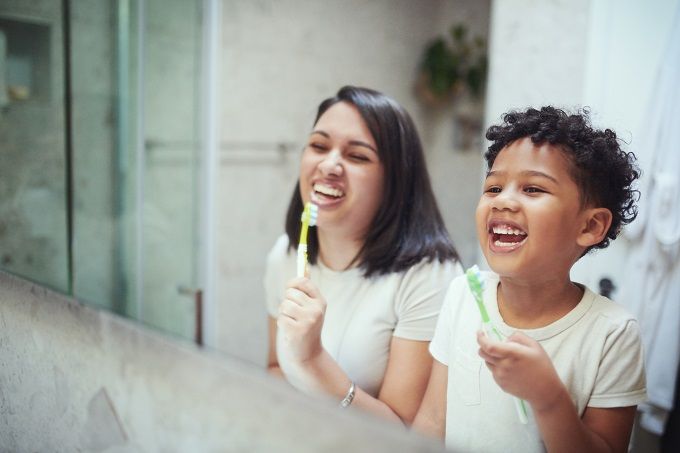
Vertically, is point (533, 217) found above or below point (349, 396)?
above

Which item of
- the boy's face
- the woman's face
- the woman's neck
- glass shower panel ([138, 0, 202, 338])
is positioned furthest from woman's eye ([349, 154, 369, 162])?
glass shower panel ([138, 0, 202, 338])

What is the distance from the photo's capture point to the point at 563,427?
0.38m

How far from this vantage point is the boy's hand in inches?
14.3

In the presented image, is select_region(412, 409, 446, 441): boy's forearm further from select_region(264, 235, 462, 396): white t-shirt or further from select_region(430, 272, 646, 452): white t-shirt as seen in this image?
select_region(264, 235, 462, 396): white t-shirt

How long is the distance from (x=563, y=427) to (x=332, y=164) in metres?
0.35

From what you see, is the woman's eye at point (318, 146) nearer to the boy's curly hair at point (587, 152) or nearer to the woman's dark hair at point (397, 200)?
the woman's dark hair at point (397, 200)

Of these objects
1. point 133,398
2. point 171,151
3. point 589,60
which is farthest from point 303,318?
point 171,151

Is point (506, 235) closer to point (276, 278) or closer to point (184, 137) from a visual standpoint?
point (276, 278)

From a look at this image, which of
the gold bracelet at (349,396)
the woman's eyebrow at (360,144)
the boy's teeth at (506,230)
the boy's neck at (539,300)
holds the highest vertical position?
the woman's eyebrow at (360,144)

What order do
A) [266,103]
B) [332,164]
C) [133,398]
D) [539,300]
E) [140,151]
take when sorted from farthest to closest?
[266,103] < [140,151] < [332,164] < [539,300] < [133,398]

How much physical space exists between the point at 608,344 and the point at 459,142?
1.74 meters

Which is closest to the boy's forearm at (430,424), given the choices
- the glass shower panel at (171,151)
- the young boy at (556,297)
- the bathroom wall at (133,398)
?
the young boy at (556,297)

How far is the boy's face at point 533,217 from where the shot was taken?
16.3 inches

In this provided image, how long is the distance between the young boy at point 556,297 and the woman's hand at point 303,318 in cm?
14
